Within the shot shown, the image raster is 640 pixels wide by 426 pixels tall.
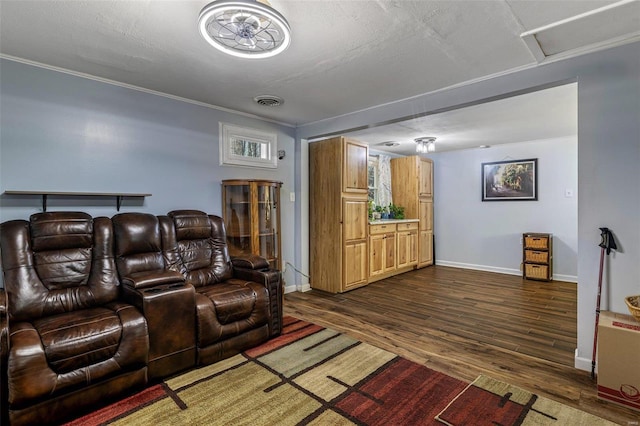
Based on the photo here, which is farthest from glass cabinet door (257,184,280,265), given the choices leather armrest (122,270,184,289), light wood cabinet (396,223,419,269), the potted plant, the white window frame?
the potted plant

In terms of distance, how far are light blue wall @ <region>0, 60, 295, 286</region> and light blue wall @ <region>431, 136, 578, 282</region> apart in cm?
431

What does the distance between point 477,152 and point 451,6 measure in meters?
4.55

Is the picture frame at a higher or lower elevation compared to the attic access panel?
lower

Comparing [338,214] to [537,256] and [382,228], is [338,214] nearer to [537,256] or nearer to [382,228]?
[382,228]

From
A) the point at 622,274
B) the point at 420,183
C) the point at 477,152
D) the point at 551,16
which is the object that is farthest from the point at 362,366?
the point at 477,152

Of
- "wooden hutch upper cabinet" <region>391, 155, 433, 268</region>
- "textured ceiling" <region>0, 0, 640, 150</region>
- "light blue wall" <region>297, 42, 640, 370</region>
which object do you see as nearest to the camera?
"textured ceiling" <region>0, 0, 640, 150</region>

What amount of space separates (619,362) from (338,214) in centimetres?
289

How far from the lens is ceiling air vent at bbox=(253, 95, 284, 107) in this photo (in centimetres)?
321

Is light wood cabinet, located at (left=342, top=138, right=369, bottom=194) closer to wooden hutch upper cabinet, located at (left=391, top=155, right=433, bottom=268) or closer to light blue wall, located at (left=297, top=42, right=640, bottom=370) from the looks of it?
wooden hutch upper cabinet, located at (left=391, top=155, right=433, bottom=268)

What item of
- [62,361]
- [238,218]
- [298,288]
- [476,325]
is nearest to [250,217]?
[238,218]

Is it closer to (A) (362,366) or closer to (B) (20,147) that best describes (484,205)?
(A) (362,366)

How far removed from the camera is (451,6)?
177 cm

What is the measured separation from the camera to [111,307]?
7.18ft

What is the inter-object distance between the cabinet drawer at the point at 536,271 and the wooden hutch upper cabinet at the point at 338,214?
8.71 ft
